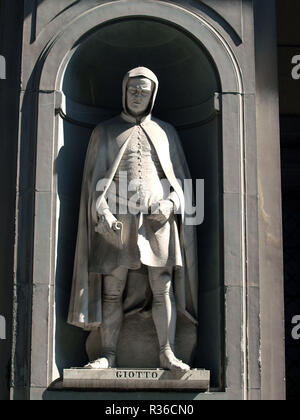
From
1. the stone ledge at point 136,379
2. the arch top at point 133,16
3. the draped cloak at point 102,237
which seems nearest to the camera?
the stone ledge at point 136,379

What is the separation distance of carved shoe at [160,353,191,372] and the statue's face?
2912 mm

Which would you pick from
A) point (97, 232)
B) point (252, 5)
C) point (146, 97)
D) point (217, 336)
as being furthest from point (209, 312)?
point (252, 5)

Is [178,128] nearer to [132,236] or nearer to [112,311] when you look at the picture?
[132,236]

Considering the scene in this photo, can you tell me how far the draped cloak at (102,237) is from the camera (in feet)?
50.4

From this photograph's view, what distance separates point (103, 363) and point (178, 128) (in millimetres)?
3172

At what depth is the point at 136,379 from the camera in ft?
48.7

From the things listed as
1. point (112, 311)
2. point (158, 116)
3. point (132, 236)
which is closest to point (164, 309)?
point (112, 311)

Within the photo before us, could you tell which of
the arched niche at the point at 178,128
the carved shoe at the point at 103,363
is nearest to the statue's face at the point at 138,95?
the arched niche at the point at 178,128

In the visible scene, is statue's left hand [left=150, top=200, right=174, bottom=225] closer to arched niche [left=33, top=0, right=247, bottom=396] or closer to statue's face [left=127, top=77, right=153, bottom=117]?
arched niche [left=33, top=0, right=247, bottom=396]

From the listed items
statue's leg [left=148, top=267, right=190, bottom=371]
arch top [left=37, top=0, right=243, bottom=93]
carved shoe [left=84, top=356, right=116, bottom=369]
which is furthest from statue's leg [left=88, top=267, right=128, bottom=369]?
arch top [left=37, top=0, right=243, bottom=93]

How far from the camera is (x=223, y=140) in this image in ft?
51.5

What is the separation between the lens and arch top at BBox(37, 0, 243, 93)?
15.9 meters

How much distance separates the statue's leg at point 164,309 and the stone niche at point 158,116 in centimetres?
26

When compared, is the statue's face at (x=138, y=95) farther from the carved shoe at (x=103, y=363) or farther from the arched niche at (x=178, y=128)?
the carved shoe at (x=103, y=363)
